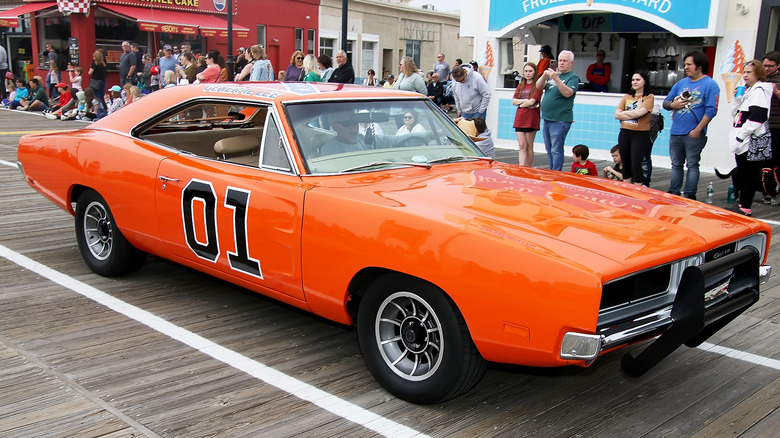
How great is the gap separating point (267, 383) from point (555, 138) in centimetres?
648

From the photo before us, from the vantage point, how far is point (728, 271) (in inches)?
138

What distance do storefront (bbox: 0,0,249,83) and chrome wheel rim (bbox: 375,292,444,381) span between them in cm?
2465

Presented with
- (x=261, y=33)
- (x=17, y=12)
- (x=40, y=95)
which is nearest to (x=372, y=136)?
(x=40, y=95)

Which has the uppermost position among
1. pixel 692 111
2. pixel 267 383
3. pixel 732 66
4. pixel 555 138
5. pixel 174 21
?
pixel 174 21

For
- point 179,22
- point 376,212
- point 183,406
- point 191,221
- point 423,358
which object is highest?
point 179,22

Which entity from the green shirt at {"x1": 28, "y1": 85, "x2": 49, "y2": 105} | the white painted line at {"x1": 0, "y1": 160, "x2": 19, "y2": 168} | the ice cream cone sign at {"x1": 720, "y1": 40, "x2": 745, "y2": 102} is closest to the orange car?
the white painted line at {"x1": 0, "y1": 160, "x2": 19, "y2": 168}

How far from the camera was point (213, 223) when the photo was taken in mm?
4141

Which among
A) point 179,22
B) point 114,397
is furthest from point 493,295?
point 179,22

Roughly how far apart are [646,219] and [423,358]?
4.17 ft

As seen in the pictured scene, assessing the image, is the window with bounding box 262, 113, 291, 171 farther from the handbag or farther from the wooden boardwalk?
the handbag

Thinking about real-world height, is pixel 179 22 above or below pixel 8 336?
above

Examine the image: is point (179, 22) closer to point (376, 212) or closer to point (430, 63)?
point (430, 63)

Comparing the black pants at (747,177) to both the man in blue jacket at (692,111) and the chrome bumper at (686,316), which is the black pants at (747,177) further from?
the chrome bumper at (686,316)

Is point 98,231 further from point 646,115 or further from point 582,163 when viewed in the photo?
point 646,115
